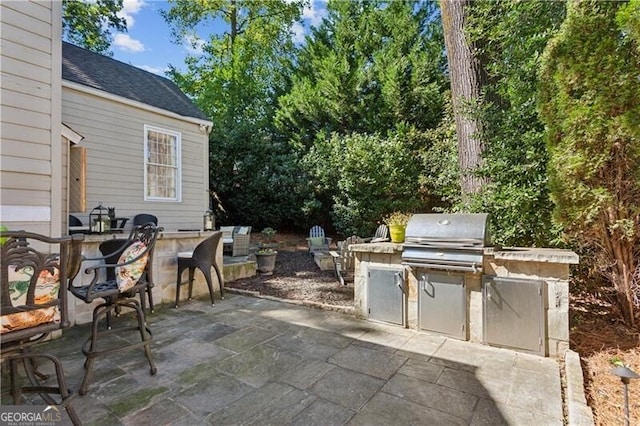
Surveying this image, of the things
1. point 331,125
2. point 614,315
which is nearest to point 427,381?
point 614,315

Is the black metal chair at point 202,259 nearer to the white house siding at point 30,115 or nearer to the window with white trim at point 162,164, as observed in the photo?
the white house siding at point 30,115

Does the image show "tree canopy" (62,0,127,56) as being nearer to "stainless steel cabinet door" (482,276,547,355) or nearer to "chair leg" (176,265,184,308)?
"chair leg" (176,265,184,308)

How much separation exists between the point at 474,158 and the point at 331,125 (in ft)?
25.9

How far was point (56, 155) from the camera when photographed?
3.00 metres

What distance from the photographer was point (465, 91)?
15.0 ft

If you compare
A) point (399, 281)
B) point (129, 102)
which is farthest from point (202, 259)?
point (129, 102)

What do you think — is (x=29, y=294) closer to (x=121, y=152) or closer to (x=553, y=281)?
(x=553, y=281)

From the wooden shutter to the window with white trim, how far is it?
6.37 ft

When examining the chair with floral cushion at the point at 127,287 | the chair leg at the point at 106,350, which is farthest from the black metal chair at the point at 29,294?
the chair with floral cushion at the point at 127,287

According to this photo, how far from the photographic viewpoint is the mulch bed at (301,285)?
15.4 feet

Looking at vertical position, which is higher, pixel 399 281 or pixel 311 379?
pixel 399 281

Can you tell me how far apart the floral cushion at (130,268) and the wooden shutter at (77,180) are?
334 cm

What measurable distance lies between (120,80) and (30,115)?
5.25 metres

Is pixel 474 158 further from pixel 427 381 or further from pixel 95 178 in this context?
pixel 95 178
